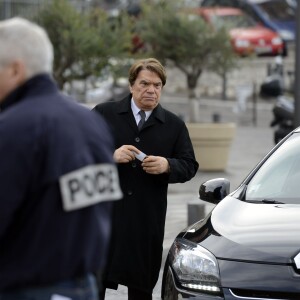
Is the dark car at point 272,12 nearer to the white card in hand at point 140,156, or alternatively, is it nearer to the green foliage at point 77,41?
the green foliage at point 77,41

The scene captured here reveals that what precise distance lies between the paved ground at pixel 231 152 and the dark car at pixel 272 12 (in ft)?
8.10

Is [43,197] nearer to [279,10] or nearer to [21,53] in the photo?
[21,53]

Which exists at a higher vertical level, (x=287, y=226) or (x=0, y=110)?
(x=0, y=110)

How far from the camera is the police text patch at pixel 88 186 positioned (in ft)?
12.4

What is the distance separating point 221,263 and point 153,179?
2.95ft

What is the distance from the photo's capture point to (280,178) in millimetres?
7062

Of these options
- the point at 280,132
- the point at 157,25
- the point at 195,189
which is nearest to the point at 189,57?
the point at 157,25


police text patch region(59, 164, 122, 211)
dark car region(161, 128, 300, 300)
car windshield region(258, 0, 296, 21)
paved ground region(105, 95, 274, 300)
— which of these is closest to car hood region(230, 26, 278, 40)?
car windshield region(258, 0, 296, 21)

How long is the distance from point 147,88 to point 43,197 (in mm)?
2967

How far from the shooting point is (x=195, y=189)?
16.9 meters

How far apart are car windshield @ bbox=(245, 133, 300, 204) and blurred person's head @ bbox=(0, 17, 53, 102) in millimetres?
3129

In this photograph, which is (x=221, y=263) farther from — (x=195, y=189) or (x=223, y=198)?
(x=195, y=189)

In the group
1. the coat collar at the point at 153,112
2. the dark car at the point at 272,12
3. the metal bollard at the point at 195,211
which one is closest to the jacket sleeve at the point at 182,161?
the coat collar at the point at 153,112

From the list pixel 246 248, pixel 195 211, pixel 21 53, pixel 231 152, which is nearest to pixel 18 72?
pixel 21 53
